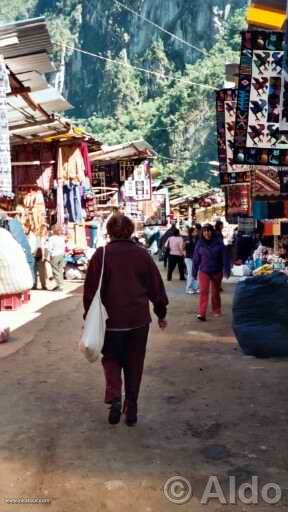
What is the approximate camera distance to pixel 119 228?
4785 mm

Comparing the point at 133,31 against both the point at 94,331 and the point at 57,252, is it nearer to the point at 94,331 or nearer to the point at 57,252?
the point at 57,252

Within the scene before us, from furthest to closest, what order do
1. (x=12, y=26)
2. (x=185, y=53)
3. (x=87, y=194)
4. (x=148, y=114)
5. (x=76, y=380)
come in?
(x=185, y=53), (x=148, y=114), (x=87, y=194), (x=12, y=26), (x=76, y=380)

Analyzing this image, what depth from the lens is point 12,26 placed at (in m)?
8.27

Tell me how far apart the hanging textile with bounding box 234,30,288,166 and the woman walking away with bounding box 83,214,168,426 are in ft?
10.2

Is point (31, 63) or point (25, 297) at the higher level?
point (31, 63)

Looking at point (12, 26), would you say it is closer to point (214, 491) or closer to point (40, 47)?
point (40, 47)

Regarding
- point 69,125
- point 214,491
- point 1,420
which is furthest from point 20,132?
point 214,491

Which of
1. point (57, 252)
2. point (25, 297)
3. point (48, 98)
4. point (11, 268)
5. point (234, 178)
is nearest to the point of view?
point (11, 268)

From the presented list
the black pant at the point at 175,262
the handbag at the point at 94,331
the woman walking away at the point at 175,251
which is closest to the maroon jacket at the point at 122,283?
the handbag at the point at 94,331

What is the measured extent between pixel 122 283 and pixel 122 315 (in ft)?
0.77

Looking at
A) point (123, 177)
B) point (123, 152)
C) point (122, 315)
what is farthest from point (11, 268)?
point (123, 177)

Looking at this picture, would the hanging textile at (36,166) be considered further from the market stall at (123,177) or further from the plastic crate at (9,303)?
the market stall at (123,177)

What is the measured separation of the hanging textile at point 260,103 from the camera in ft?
23.0

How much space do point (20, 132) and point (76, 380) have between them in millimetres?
9081
